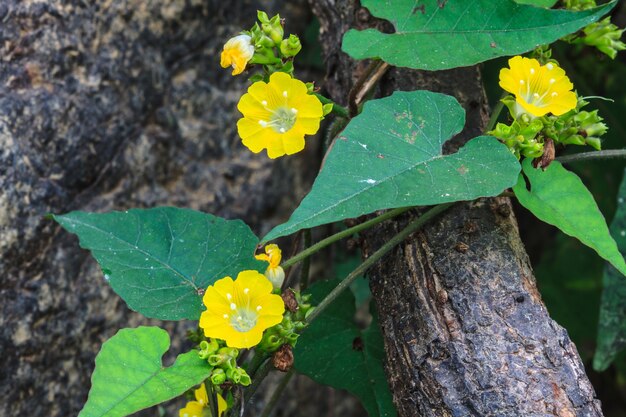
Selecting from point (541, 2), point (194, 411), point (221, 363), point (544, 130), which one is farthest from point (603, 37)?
point (194, 411)

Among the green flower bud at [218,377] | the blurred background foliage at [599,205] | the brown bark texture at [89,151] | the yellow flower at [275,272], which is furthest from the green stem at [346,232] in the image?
the blurred background foliage at [599,205]

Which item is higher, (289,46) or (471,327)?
(289,46)

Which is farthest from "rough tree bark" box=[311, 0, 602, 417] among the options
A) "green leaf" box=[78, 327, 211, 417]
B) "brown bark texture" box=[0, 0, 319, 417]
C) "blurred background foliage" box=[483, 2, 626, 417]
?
"blurred background foliage" box=[483, 2, 626, 417]

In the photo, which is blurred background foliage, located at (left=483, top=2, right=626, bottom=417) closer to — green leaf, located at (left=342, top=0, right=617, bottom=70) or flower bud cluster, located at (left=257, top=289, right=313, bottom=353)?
green leaf, located at (left=342, top=0, right=617, bottom=70)

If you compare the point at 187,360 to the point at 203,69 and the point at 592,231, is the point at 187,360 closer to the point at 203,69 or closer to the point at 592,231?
the point at 592,231

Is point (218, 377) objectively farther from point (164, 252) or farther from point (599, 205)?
point (599, 205)

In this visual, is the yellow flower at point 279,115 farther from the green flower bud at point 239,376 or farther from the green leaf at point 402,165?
the green flower bud at point 239,376
